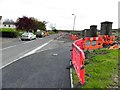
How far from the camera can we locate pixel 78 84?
8414 mm

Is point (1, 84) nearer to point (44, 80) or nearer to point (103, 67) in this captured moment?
point (44, 80)

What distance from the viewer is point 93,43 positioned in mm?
22391

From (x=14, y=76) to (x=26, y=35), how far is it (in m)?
35.6

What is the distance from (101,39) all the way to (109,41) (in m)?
1.72

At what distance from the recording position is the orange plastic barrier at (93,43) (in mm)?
20850

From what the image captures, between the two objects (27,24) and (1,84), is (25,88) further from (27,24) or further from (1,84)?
(27,24)

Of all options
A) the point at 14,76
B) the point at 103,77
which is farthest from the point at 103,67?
the point at 14,76

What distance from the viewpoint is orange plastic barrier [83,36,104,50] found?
68.4 ft

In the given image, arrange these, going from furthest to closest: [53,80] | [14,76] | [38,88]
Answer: [14,76] < [53,80] < [38,88]

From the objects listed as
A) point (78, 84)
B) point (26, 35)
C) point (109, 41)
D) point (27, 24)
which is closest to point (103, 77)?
point (78, 84)

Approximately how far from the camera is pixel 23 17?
75.6 m

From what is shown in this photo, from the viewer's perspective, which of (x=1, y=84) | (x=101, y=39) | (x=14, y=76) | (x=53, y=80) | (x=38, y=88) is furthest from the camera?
(x=101, y=39)

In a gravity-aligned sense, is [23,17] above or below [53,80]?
above

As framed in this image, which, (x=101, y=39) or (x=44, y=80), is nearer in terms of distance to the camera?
(x=44, y=80)
